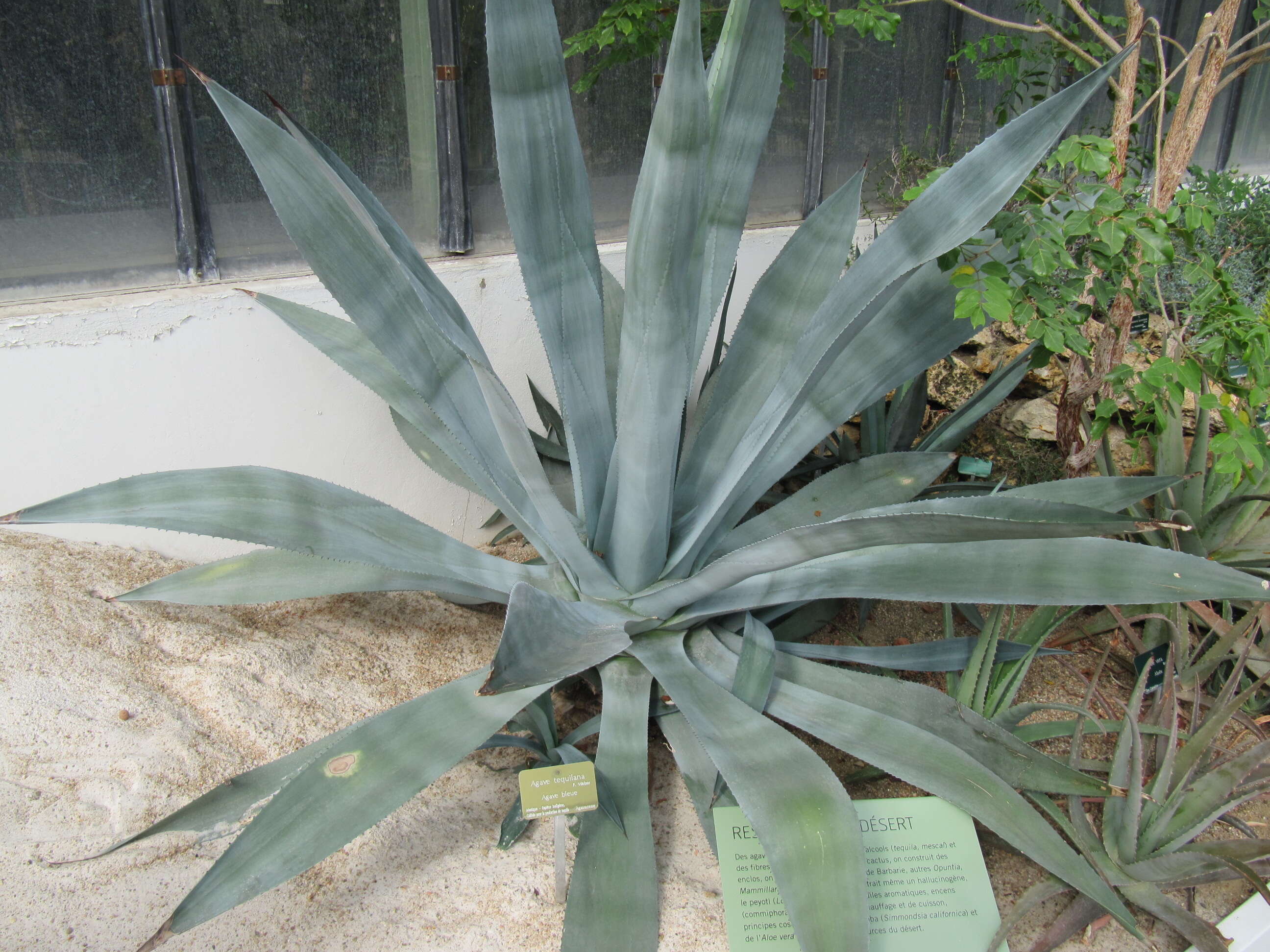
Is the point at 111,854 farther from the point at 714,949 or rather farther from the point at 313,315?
the point at 313,315

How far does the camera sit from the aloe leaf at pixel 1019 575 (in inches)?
40.3

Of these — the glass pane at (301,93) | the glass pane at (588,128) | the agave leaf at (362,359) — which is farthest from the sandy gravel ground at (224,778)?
the glass pane at (588,128)

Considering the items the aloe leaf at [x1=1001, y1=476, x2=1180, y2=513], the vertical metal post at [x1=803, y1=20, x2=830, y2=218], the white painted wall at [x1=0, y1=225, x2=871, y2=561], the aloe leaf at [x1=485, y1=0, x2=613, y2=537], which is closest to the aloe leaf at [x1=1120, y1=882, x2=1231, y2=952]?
the aloe leaf at [x1=1001, y1=476, x2=1180, y2=513]

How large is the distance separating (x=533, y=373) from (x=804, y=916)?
4.27 ft

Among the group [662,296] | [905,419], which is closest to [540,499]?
[662,296]

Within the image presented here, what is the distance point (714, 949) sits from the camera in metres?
1.03

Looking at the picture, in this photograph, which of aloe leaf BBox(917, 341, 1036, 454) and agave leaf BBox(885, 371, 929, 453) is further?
agave leaf BBox(885, 371, 929, 453)

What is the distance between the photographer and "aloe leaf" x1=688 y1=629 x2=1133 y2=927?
962 mm

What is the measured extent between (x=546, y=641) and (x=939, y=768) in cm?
49

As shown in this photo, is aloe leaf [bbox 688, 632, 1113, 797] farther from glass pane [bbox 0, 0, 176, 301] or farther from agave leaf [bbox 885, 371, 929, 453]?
glass pane [bbox 0, 0, 176, 301]

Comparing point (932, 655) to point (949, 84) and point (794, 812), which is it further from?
point (949, 84)

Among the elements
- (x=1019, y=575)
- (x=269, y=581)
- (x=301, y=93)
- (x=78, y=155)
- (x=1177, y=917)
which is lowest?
(x=1177, y=917)

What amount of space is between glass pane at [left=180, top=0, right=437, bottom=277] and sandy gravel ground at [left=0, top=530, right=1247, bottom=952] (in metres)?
0.64

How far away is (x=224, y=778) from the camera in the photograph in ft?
3.78
